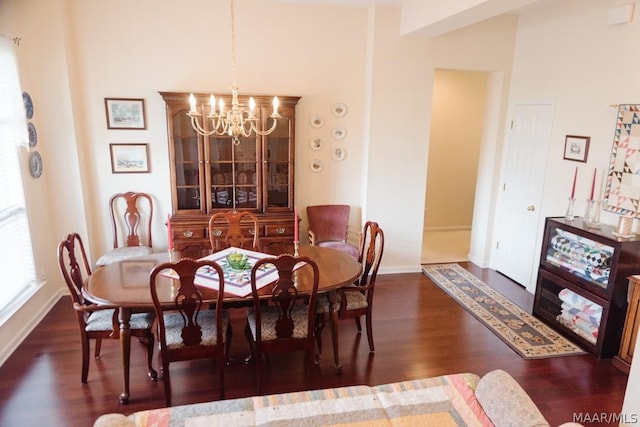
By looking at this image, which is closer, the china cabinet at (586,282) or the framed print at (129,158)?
the china cabinet at (586,282)

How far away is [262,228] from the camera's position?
4312 millimetres

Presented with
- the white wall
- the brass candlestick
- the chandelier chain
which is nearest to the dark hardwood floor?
the brass candlestick

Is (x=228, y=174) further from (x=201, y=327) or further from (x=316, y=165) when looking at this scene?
(x=201, y=327)

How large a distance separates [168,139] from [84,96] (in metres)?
0.96

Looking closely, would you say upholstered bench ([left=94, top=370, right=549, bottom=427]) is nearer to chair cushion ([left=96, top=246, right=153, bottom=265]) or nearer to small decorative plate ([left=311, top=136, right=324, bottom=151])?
chair cushion ([left=96, top=246, right=153, bottom=265])

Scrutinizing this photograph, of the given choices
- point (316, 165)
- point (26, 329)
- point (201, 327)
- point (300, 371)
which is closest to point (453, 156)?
point (316, 165)

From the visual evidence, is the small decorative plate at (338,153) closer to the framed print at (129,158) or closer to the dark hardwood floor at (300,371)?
the dark hardwood floor at (300,371)

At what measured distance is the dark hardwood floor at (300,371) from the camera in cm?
259

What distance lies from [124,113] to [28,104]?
0.82 meters

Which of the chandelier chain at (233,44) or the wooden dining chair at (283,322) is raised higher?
the chandelier chain at (233,44)

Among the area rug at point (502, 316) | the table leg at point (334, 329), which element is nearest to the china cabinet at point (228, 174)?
the table leg at point (334, 329)

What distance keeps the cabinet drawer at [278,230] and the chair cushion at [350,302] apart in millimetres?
1408

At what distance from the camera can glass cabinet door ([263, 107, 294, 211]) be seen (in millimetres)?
4270

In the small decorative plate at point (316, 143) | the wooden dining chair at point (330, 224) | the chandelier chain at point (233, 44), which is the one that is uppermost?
the chandelier chain at point (233, 44)
